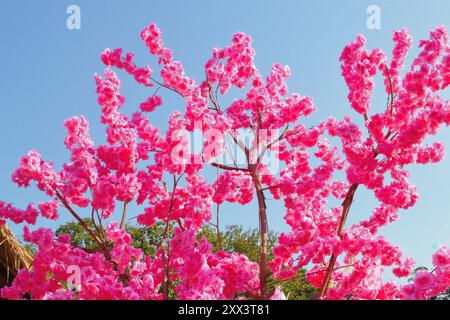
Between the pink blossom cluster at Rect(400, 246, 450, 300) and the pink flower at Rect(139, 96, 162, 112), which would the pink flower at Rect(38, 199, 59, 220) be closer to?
the pink flower at Rect(139, 96, 162, 112)

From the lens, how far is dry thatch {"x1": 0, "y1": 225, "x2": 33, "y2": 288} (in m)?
8.99

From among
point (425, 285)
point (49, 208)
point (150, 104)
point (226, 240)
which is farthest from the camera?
point (226, 240)

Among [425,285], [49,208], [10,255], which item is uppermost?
[49,208]

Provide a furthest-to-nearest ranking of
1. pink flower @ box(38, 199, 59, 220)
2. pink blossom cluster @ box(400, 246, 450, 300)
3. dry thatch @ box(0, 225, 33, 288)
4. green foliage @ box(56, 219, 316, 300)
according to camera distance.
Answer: green foliage @ box(56, 219, 316, 300)
dry thatch @ box(0, 225, 33, 288)
pink flower @ box(38, 199, 59, 220)
pink blossom cluster @ box(400, 246, 450, 300)

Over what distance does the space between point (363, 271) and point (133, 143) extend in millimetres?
2868

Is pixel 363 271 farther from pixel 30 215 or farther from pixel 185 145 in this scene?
pixel 30 215

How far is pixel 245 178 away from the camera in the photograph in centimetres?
715

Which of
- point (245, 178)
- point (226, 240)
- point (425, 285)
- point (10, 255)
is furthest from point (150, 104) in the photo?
point (226, 240)

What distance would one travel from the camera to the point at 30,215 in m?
6.39

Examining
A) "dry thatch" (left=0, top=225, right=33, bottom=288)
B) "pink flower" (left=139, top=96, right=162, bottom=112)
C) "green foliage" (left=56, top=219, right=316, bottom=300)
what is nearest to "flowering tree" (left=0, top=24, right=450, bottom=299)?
"pink flower" (left=139, top=96, right=162, bottom=112)

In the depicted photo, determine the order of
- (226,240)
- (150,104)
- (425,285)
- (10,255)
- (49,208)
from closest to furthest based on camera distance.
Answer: (425,285) < (49,208) < (150,104) < (10,255) < (226,240)

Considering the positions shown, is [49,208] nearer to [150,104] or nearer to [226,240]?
[150,104]

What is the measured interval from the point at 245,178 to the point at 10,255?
4306mm

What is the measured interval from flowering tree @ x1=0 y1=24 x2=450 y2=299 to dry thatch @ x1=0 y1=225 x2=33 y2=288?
9.04 ft
